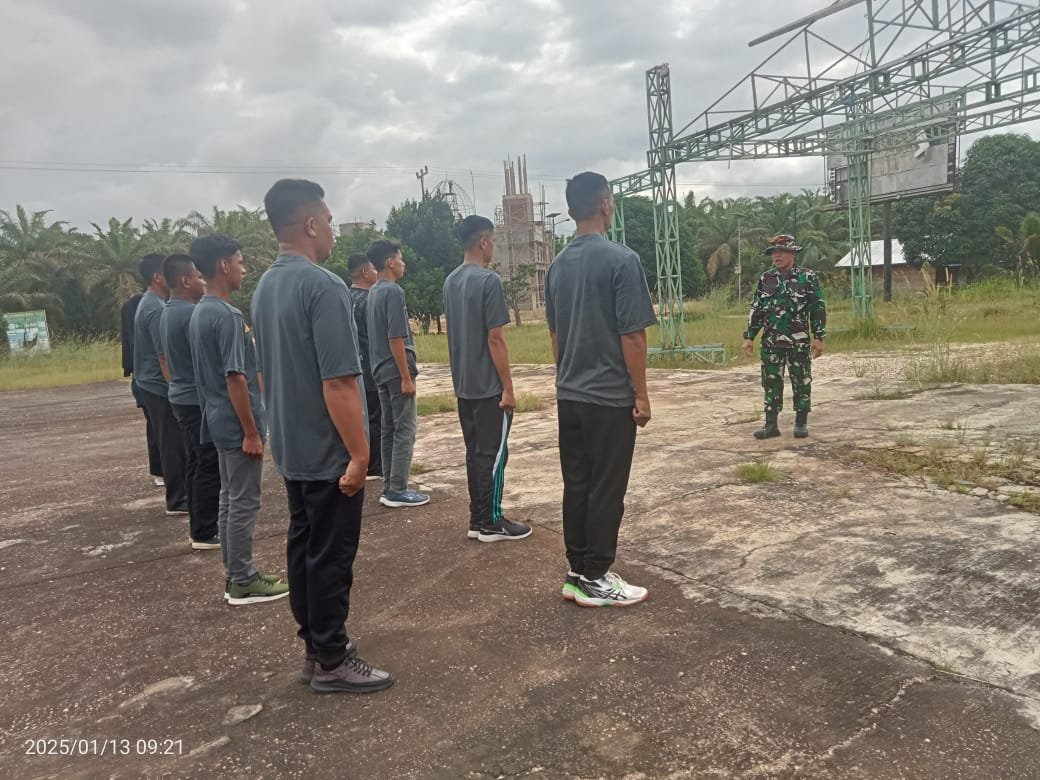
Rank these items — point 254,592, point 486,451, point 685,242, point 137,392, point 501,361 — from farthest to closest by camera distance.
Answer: point 685,242, point 137,392, point 486,451, point 501,361, point 254,592

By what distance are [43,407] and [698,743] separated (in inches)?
612

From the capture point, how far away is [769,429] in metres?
6.40

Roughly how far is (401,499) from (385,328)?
1.18 m

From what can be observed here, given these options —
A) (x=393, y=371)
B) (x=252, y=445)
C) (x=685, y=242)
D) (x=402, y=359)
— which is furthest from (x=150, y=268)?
(x=685, y=242)

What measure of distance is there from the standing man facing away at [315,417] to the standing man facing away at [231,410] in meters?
0.87

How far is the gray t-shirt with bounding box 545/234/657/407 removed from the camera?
3.09 m

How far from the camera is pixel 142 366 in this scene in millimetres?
5285

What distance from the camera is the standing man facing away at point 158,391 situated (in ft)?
16.8

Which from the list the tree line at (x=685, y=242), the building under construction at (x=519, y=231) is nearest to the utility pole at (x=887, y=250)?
the tree line at (x=685, y=242)

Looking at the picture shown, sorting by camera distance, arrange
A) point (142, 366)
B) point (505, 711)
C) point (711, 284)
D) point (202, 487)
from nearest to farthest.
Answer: point (505, 711) < point (202, 487) < point (142, 366) < point (711, 284)

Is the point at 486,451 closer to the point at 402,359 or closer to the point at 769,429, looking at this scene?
the point at 402,359

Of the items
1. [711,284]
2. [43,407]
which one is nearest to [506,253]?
[711,284]

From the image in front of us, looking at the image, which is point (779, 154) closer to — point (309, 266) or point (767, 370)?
point (767, 370)

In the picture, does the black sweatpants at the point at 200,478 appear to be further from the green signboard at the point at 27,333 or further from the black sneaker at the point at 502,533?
the green signboard at the point at 27,333
